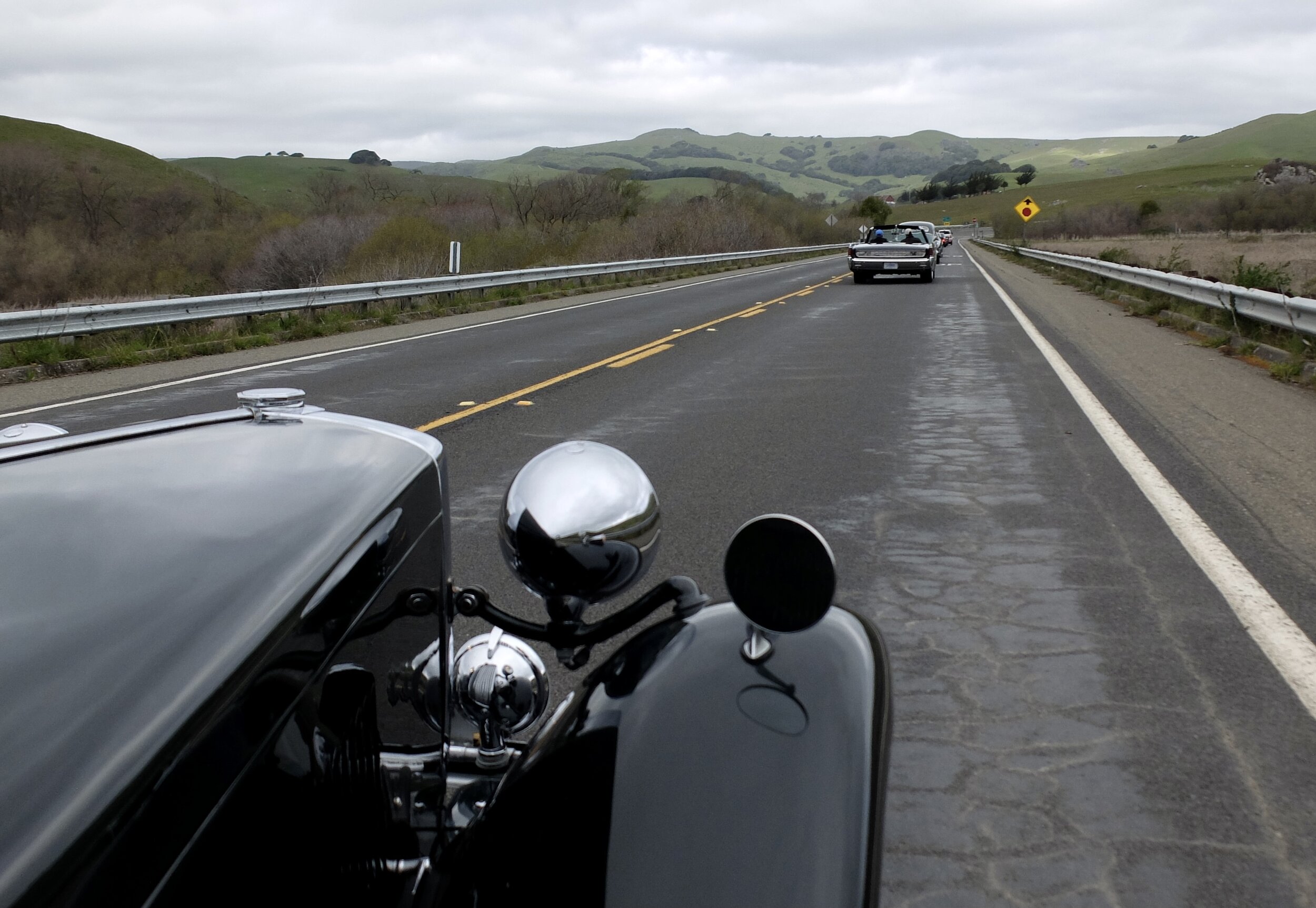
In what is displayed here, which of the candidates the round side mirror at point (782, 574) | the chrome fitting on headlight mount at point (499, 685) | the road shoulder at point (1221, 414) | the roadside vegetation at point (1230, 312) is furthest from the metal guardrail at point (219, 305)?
the round side mirror at point (782, 574)

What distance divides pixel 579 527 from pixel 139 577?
0.65 metres

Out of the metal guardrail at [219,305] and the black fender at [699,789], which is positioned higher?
the black fender at [699,789]

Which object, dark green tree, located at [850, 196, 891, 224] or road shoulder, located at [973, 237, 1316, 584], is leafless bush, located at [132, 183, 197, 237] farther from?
road shoulder, located at [973, 237, 1316, 584]

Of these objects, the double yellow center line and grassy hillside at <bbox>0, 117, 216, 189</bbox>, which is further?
grassy hillside at <bbox>0, 117, 216, 189</bbox>

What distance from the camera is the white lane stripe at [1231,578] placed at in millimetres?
3729

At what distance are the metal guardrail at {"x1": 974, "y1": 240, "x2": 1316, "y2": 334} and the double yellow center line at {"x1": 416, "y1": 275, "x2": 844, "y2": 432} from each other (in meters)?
6.42

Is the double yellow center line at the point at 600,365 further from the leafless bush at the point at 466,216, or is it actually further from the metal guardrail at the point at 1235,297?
the leafless bush at the point at 466,216

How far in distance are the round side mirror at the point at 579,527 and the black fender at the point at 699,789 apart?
0.43 feet

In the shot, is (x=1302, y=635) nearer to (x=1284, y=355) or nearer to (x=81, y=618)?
(x=81, y=618)

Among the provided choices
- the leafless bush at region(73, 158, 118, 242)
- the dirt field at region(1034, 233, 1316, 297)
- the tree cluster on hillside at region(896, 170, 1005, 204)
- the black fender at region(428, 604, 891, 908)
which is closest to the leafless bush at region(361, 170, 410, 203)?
the leafless bush at region(73, 158, 118, 242)

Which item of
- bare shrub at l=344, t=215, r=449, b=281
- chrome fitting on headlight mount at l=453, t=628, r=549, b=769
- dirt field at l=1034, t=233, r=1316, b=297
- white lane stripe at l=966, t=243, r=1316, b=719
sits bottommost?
bare shrub at l=344, t=215, r=449, b=281

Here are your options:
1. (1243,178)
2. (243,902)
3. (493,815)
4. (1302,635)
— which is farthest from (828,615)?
(1243,178)

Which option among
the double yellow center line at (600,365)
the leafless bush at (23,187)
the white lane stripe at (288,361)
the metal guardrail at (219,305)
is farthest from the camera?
the leafless bush at (23,187)

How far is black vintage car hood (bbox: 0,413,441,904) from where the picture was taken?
3.08ft
